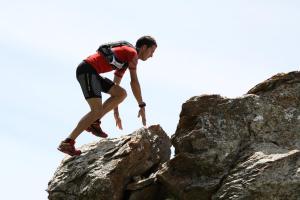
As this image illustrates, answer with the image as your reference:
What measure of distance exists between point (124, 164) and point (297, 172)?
5.05m

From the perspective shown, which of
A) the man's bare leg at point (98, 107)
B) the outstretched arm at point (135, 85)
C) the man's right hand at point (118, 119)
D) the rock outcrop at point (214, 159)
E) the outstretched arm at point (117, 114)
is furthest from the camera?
the man's right hand at point (118, 119)

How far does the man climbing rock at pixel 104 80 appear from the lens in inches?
688

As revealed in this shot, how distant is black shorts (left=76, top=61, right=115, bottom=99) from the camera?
17.6 m

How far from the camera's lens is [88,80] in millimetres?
17641

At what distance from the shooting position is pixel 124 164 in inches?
659

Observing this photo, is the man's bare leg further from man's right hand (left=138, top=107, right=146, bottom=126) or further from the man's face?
the man's face

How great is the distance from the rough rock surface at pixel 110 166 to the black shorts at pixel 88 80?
1.68 metres

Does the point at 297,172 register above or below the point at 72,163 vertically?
below

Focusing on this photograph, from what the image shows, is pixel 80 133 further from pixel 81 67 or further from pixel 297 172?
pixel 297 172

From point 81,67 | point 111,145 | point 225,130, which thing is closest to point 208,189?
point 225,130

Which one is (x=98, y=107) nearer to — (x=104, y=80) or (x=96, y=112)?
(x=96, y=112)

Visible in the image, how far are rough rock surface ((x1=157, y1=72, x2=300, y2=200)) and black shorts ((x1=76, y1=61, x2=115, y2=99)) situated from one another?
2.86 m

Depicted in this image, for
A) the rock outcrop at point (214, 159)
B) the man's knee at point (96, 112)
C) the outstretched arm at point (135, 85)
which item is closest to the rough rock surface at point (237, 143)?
the rock outcrop at point (214, 159)

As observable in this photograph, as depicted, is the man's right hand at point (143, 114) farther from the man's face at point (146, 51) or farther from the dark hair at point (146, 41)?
the dark hair at point (146, 41)
